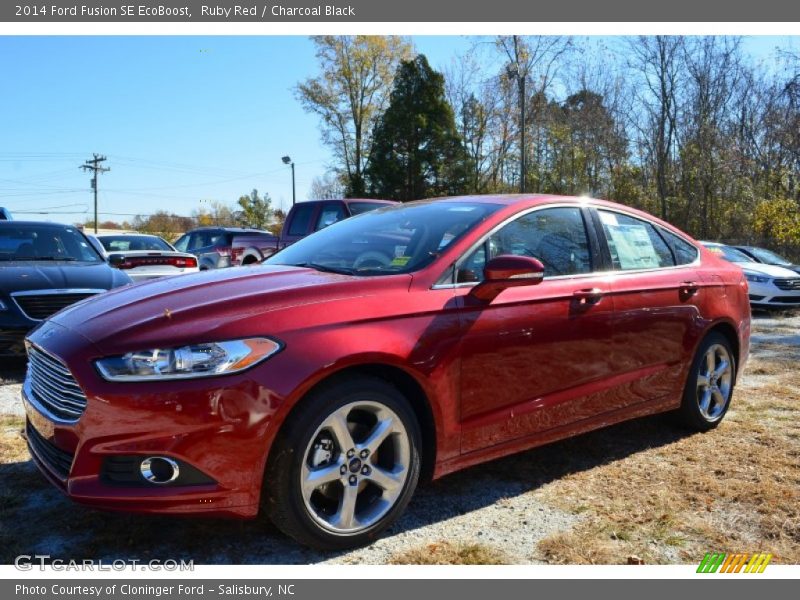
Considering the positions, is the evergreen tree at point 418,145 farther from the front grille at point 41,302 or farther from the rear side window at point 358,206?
the front grille at point 41,302

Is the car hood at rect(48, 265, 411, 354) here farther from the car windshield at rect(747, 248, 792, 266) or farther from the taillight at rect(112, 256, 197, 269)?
the car windshield at rect(747, 248, 792, 266)

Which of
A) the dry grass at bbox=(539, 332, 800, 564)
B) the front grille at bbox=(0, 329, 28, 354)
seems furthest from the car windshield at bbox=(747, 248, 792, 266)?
the front grille at bbox=(0, 329, 28, 354)

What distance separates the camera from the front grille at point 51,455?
8.57 ft

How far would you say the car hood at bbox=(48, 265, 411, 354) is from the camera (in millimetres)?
2521

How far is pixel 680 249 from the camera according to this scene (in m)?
4.60

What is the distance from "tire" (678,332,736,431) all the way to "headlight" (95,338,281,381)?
10.5 ft

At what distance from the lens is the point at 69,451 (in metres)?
2.59

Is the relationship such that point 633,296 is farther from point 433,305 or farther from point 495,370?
point 433,305

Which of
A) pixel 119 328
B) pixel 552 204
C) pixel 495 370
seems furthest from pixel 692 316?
pixel 119 328

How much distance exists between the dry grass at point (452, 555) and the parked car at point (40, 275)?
440 centimetres

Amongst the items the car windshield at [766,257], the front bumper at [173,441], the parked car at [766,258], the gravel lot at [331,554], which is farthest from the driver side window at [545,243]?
the car windshield at [766,257]

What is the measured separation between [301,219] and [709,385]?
7965 mm

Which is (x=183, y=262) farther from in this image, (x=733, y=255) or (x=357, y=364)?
(x=733, y=255)

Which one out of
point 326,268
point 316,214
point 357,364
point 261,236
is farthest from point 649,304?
point 261,236
